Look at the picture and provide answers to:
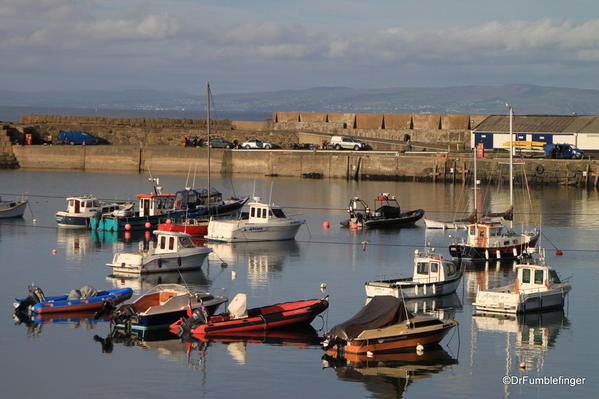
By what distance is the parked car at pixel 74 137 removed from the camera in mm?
81750

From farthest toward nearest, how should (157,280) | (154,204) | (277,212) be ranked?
(154,204)
(277,212)
(157,280)

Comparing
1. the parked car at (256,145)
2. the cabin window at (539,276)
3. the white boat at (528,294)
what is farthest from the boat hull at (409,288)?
the parked car at (256,145)

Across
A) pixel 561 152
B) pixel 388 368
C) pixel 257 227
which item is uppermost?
pixel 561 152

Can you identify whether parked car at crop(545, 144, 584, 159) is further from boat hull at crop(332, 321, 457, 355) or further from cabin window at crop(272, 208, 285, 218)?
boat hull at crop(332, 321, 457, 355)

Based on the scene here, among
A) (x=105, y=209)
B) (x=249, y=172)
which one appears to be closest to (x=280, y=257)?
(x=105, y=209)

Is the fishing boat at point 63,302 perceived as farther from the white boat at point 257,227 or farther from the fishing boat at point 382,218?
the fishing boat at point 382,218

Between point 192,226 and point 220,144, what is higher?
point 220,144

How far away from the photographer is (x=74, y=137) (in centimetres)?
8188

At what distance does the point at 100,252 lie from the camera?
40.8 metres

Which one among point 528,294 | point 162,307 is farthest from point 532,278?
point 162,307

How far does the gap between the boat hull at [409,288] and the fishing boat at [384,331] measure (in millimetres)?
4583

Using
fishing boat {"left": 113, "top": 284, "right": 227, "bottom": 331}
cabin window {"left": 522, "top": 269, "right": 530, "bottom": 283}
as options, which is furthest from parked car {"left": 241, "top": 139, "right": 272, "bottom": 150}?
fishing boat {"left": 113, "top": 284, "right": 227, "bottom": 331}

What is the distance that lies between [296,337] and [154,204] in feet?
73.3

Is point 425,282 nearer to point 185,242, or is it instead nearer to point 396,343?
point 396,343
